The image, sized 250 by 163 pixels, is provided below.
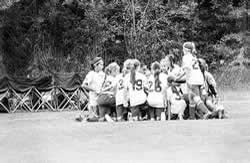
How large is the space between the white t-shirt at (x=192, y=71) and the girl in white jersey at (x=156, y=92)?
0.61 m

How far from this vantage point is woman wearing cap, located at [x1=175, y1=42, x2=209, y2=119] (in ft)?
40.5

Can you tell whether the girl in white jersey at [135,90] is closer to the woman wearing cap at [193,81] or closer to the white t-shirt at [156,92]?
the white t-shirt at [156,92]

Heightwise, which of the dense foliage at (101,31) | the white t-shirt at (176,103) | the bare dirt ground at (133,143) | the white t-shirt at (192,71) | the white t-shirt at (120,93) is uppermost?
the dense foliage at (101,31)

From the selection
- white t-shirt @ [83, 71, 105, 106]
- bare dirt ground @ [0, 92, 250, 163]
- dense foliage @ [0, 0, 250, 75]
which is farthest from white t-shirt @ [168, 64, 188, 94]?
dense foliage @ [0, 0, 250, 75]

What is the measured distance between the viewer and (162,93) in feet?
41.3

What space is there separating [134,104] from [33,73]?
15.6m

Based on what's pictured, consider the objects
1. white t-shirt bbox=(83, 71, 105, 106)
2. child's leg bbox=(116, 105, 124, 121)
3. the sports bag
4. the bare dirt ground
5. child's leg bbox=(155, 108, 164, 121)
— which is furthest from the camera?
white t-shirt bbox=(83, 71, 105, 106)

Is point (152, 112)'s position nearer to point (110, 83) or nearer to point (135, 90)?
point (135, 90)

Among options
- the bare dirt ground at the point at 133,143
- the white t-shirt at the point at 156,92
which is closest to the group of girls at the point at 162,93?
the white t-shirt at the point at 156,92

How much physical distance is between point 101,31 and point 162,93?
55.6 feet

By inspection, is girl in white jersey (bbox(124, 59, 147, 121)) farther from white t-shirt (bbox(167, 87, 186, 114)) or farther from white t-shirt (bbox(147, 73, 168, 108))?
white t-shirt (bbox(167, 87, 186, 114))

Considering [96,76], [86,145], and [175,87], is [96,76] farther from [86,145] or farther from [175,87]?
[86,145]

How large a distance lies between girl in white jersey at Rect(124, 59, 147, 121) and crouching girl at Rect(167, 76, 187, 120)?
1.94 feet

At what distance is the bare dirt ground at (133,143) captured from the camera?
25.1 ft
